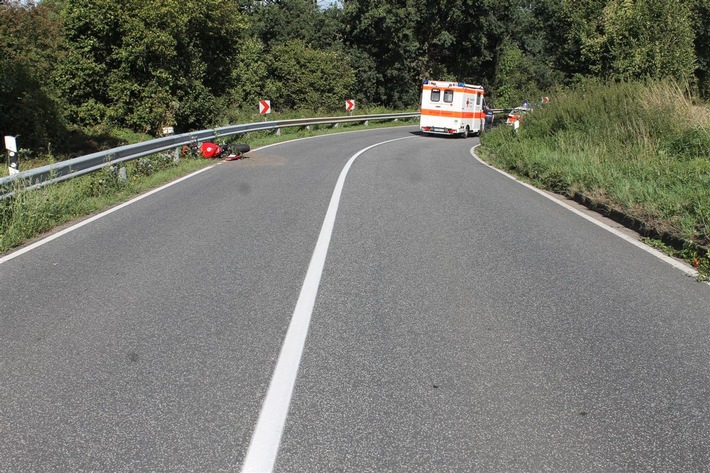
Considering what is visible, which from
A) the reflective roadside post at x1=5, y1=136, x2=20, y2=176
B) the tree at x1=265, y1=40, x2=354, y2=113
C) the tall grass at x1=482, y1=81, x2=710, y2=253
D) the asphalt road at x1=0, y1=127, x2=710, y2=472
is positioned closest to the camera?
the asphalt road at x1=0, y1=127, x2=710, y2=472

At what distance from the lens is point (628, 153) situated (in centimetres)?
1408

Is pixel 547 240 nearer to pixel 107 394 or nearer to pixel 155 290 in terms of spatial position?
pixel 155 290

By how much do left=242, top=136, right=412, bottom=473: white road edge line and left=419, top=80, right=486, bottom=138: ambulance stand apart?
2659 centimetres

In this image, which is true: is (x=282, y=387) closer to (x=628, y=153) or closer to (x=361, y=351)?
(x=361, y=351)

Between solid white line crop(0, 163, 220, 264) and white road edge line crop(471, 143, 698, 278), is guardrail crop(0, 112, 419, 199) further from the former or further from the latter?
white road edge line crop(471, 143, 698, 278)

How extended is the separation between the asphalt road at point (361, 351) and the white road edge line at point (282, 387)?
0.17 feet

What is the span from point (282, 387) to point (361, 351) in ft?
2.57

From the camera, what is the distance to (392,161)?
60.9 ft

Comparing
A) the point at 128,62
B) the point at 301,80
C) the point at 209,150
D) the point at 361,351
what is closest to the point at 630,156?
the point at 209,150

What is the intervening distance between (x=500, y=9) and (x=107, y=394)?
216 ft

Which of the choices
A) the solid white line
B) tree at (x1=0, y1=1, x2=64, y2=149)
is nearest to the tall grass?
the solid white line

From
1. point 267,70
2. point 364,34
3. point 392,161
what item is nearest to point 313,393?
point 392,161

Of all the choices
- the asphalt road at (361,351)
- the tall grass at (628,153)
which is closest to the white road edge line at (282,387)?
the asphalt road at (361,351)

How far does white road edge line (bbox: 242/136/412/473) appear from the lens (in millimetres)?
3322
